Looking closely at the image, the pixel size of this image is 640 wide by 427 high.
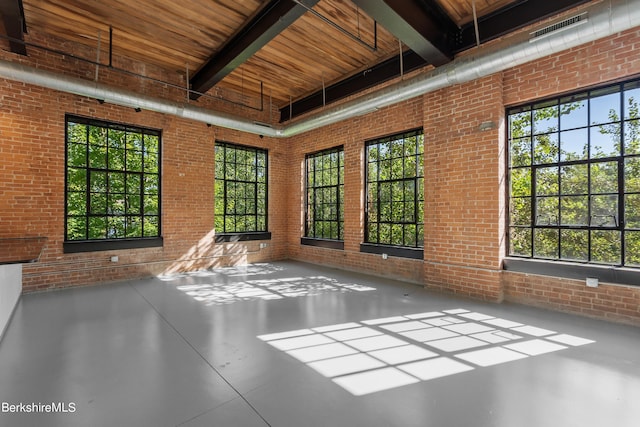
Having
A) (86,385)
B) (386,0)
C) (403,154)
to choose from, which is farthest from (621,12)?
(86,385)

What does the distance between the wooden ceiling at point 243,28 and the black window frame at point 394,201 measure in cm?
Answer: 159

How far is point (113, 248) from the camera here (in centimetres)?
571

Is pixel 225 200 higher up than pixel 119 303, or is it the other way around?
pixel 225 200

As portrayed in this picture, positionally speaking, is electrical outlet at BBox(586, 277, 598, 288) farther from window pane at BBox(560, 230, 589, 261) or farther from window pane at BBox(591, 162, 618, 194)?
window pane at BBox(591, 162, 618, 194)

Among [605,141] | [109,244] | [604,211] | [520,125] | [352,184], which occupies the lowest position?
[109,244]

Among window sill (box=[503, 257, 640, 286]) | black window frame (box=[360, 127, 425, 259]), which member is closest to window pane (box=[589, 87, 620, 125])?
window sill (box=[503, 257, 640, 286])

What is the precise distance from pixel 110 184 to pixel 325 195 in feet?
14.7

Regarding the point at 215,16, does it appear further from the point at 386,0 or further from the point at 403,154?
the point at 403,154

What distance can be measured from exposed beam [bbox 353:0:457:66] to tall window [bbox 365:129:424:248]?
150cm

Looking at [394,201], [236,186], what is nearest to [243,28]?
[236,186]

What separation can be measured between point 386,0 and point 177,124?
484cm

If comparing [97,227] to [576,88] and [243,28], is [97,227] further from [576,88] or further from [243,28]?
[576,88]

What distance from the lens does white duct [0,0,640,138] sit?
3.00 m

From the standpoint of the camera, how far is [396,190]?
20.1 ft
